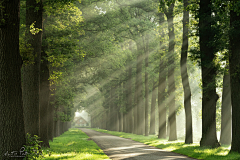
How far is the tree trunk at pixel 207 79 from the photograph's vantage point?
15688 millimetres

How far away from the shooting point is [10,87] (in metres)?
8.23

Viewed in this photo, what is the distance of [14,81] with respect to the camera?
8.37 metres

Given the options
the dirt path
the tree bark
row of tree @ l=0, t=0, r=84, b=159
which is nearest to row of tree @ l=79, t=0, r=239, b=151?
the dirt path

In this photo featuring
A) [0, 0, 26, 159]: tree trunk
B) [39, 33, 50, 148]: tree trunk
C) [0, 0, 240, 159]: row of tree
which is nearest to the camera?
[0, 0, 26, 159]: tree trunk

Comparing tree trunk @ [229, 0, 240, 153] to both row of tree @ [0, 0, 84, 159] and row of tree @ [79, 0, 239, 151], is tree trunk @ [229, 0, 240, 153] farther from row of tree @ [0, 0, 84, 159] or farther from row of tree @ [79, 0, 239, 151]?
row of tree @ [0, 0, 84, 159]

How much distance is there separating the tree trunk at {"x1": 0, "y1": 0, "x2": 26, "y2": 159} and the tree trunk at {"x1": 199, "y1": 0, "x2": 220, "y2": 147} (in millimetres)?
11738

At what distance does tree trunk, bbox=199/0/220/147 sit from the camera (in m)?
15.7

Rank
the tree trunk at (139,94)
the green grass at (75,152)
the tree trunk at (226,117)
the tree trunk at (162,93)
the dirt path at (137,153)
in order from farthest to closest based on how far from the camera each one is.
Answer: the tree trunk at (139,94), the tree trunk at (162,93), the tree trunk at (226,117), the dirt path at (137,153), the green grass at (75,152)

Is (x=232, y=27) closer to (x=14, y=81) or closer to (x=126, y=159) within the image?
(x=126, y=159)

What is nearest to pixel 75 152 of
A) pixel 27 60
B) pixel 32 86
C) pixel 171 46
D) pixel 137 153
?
pixel 137 153

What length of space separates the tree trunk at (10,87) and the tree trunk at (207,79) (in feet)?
38.5

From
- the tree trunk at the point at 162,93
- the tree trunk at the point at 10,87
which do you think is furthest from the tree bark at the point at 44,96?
the tree trunk at the point at 162,93

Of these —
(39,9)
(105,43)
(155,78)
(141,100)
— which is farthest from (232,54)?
(141,100)

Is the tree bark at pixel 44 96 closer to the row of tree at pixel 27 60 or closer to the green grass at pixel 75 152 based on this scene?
the row of tree at pixel 27 60
